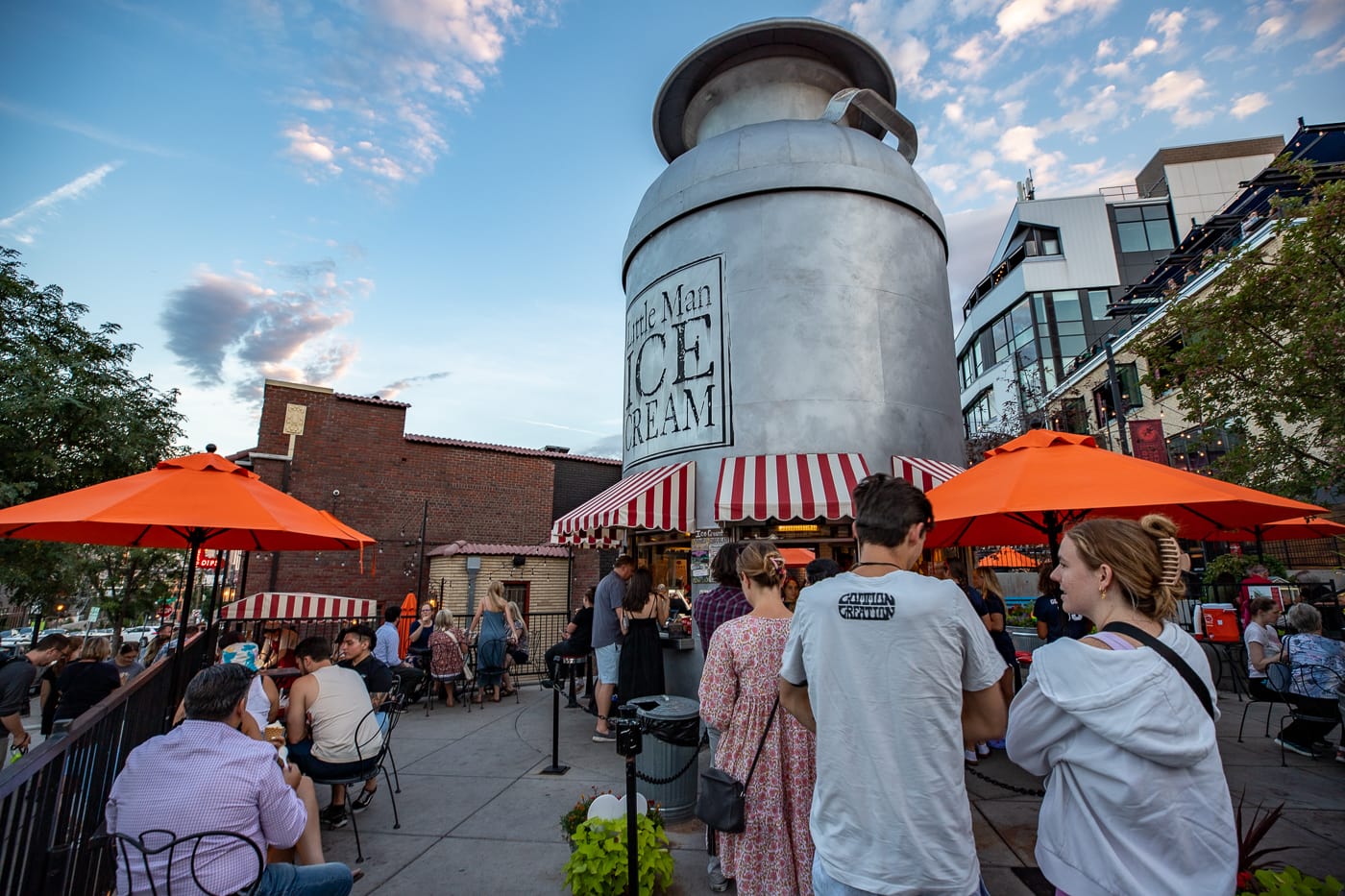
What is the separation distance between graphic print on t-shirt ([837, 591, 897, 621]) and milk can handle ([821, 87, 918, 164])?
33.5 feet

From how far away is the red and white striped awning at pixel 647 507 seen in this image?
800 cm

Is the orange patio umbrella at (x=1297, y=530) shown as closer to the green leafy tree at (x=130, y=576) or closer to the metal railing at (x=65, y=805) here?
the metal railing at (x=65, y=805)

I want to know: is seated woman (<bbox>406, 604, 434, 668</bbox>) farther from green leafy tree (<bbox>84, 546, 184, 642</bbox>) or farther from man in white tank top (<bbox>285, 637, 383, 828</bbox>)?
green leafy tree (<bbox>84, 546, 184, 642</bbox>)

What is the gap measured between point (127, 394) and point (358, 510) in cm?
657

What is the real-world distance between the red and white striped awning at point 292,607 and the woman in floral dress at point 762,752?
1203cm

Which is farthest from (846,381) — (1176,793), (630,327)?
(1176,793)

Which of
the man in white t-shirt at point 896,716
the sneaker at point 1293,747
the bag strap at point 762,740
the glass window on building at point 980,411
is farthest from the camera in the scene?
the glass window on building at point 980,411

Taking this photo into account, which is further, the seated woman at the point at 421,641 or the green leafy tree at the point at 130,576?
the green leafy tree at the point at 130,576

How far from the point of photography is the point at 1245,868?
2990 millimetres

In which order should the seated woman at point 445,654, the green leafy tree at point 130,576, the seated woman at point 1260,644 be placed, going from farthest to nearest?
the green leafy tree at point 130,576, the seated woman at point 445,654, the seated woman at point 1260,644

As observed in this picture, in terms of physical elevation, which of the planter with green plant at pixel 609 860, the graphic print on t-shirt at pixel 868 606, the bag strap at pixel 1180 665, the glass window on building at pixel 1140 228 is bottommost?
the planter with green plant at pixel 609 860

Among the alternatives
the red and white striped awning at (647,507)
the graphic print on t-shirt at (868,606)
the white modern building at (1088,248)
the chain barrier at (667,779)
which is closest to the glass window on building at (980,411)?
the white modern building at (1088,248)

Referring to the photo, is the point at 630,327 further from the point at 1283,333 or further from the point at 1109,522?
the point at 1283,333

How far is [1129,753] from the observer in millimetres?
1700
